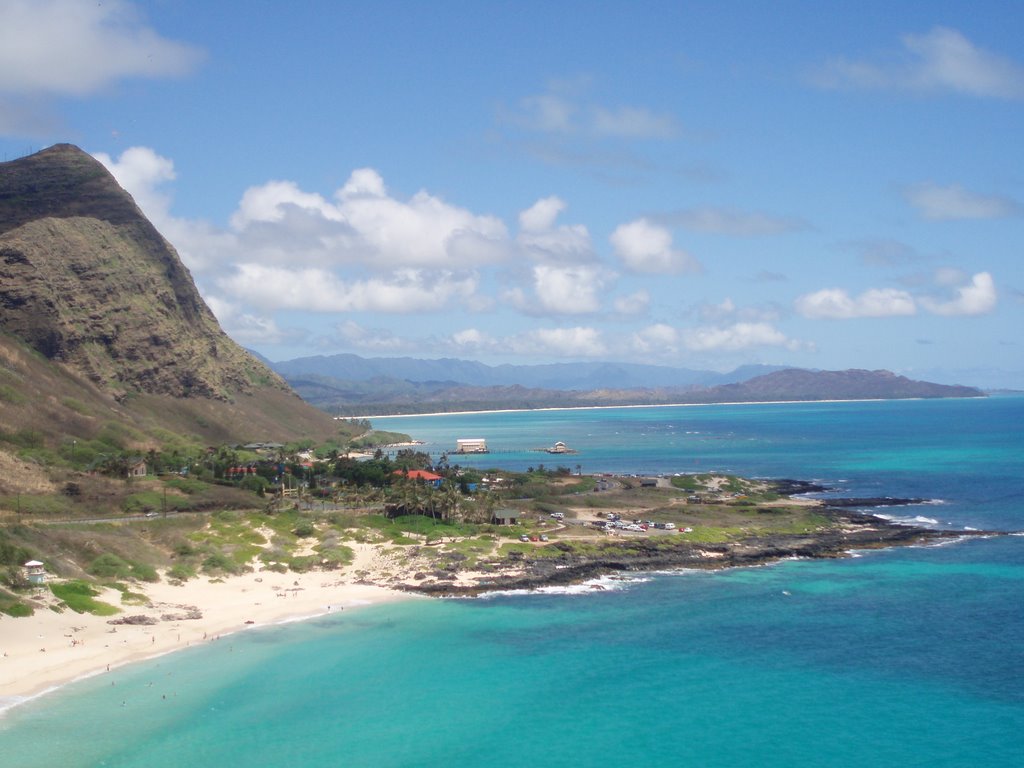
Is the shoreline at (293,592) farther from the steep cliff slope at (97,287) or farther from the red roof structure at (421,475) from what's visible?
the steep cliff slope at (97,287)

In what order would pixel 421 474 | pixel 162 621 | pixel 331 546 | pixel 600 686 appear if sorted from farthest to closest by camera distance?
pixel 421 474 < pixel 331 546 < pixel 162 621 < pixel 600 686

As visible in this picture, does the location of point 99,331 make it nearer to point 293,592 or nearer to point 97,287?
point 97,287

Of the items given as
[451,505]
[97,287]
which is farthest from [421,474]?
[97,287]

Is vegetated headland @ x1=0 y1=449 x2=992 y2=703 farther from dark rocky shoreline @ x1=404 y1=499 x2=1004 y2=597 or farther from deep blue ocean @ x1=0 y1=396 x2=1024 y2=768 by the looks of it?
deep blue ocean @ x1=0 y1=396 x2=1024 y2=768

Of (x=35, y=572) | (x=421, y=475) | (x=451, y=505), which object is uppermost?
(x=421, y=475)

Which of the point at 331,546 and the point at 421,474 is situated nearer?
the point at 331,546

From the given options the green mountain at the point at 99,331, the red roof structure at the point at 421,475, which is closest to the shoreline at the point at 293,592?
the red roof structure at the point at 421,475

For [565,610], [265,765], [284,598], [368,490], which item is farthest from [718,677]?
[368,490]
